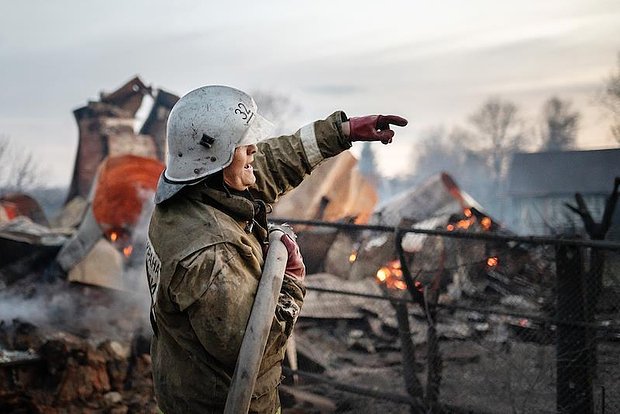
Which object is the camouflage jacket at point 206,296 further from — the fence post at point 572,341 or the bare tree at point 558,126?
the bare tree at point 558,126

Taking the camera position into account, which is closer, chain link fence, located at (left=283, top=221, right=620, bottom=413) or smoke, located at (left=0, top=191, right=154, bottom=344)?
chain link fence, located at (left=283, top=221, right=620, bottom=413)

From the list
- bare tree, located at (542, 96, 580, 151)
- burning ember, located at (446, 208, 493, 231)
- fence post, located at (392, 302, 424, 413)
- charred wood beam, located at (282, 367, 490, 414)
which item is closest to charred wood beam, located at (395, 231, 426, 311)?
fence post, located at (392, 302, 424, 413)

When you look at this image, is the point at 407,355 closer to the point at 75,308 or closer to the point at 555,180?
the point at 75,308

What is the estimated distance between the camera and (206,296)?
198 cm

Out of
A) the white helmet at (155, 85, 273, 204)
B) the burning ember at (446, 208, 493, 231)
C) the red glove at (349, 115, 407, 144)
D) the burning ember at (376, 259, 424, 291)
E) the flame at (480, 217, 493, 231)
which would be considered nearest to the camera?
the white helmet at (155, 85, 273, 204)

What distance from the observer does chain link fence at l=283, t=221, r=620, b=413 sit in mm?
4000

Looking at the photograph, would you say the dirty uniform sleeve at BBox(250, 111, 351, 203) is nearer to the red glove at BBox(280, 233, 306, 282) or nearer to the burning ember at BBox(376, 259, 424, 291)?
the red glove at BBox(280, 233, 306, 282)

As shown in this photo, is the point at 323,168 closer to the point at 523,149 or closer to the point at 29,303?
the point at 29,303

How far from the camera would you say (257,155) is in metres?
2.71

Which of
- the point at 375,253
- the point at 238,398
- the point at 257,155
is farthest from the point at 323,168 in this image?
the point at 238,398

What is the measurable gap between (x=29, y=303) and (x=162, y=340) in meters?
5.99

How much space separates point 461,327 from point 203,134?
261 inches

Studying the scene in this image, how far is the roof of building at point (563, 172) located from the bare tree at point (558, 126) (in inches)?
706

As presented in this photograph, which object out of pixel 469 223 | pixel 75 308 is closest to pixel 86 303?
pixel 75 308
